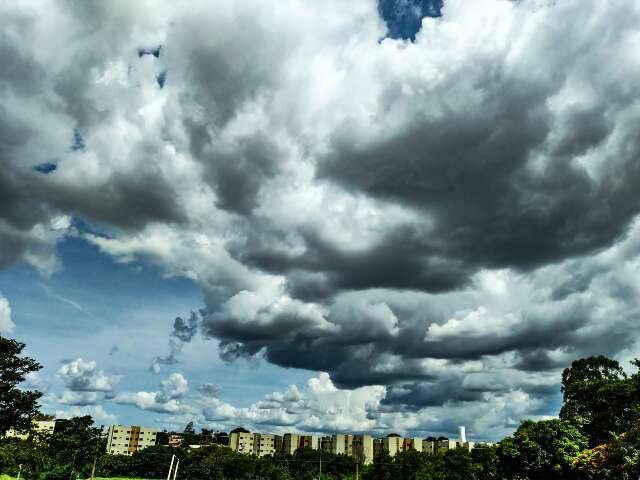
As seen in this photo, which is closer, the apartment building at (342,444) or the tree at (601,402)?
the tree at (601,402)

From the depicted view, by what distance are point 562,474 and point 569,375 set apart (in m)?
19.0

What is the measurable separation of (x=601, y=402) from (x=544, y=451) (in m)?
10.0

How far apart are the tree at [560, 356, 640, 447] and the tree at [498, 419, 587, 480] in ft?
12.0

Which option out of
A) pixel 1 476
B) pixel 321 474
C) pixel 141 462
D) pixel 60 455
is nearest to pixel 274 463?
pixel 321 474

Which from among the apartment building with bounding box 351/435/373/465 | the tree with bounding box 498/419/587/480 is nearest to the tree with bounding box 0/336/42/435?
the tree with bounding box 498/419/587/480

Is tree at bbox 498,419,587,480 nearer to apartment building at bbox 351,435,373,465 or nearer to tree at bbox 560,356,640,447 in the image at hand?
tree at bbox 560,356,640,447

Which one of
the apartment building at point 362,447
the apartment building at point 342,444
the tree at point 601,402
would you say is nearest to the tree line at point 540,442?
the tree at point 601,402

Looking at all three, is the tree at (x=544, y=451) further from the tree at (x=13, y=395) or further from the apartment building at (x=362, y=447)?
the apartment building at (x=362, y=447)

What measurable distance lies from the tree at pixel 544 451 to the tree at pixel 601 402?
3.64 metres

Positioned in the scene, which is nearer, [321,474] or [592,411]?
[592,411]

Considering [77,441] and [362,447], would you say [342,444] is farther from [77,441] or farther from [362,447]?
[77,441]

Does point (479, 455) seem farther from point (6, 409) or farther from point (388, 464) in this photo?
point (6, 409)

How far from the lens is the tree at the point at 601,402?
181ft

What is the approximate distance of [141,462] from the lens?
142 meters
